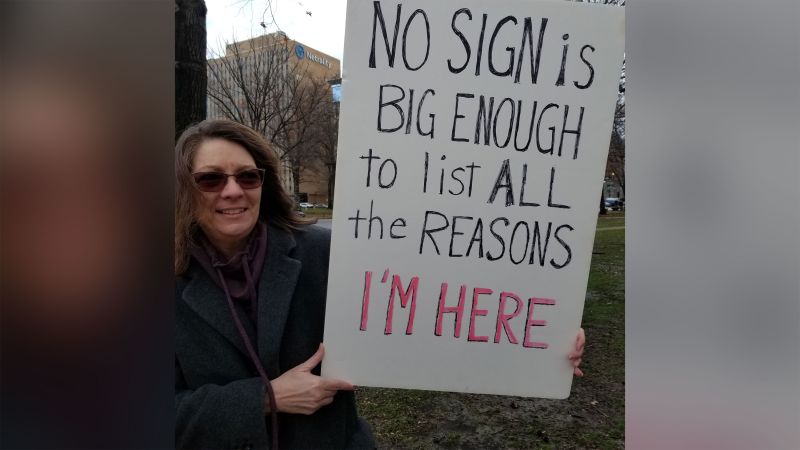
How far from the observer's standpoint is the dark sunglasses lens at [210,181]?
1268mm

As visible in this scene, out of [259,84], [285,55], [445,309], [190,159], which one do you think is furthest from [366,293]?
[285,55]

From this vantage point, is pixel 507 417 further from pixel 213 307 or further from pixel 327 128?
pixel 327 128

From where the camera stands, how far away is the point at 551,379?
1.34 m

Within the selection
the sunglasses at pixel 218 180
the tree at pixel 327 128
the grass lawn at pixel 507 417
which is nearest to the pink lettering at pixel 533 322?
the sunglasses at pixel 218 180

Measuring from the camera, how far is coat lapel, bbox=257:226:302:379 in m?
1.26

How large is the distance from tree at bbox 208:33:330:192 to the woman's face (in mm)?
3899

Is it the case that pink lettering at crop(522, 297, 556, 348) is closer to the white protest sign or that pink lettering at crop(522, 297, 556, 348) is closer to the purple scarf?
the white protest sign
